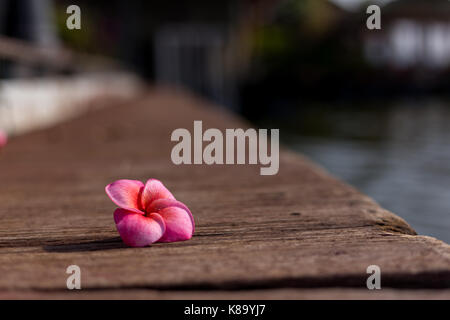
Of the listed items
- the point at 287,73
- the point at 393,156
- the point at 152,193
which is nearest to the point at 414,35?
the point at 287,73

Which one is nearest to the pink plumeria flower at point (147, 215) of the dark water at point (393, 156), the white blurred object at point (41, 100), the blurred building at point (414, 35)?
the dark water at point (393, 156)

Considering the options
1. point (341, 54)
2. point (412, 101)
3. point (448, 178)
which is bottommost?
point (448, 178)

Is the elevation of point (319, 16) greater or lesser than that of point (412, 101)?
greater

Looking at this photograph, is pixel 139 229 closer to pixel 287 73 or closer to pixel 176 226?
pixel 176 226

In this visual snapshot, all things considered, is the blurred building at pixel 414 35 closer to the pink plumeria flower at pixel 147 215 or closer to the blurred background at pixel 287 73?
the blurred background at pixel 287 73

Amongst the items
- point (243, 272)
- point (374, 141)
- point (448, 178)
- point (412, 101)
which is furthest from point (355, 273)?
point (412, 101)

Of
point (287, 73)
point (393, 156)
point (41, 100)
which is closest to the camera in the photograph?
point (41, 100)
